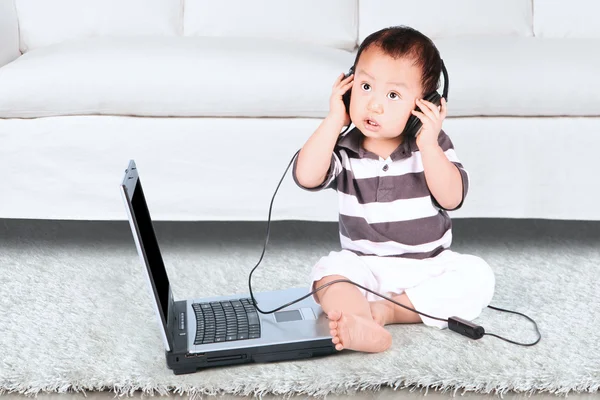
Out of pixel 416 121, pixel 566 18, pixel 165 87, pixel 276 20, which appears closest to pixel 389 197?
pixel 416 121

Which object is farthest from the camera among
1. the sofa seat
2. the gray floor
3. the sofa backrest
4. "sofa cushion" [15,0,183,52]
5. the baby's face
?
"sofa cushion" [15,0,183,52]

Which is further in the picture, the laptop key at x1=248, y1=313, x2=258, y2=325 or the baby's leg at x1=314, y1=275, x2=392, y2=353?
the laptop key at x1=248, y1=313, x2=258, y2=325

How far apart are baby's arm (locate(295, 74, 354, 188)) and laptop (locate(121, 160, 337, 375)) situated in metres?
0.22

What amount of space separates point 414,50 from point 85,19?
43.3 inches

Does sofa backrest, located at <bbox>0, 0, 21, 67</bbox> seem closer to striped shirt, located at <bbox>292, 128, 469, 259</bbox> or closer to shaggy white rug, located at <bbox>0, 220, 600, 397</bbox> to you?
shaggy white rug, located at <bbox>0, 220, 600, 397</bbox>

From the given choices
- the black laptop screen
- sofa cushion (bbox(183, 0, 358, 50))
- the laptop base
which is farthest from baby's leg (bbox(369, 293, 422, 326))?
sofa cushion (bbox(183, 0, 358, 50))

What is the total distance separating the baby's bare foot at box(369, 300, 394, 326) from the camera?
131 cm

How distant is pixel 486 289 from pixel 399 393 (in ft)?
0.93

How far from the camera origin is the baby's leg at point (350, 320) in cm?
117

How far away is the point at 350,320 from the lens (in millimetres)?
1179

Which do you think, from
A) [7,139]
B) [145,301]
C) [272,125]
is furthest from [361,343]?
[7,139]

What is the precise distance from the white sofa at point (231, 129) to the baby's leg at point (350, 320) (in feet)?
→ 1.39

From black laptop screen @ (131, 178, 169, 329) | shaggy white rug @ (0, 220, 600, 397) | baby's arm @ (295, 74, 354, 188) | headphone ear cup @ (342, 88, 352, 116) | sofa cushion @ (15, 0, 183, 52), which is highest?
sofa cushion @ (15, 0, 183, 52)

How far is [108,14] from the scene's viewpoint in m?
2.08
